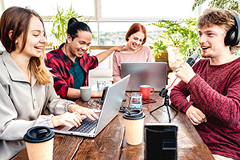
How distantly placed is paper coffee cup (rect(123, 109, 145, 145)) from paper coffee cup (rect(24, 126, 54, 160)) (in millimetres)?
284

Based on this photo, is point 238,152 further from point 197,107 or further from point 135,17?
point 135,17

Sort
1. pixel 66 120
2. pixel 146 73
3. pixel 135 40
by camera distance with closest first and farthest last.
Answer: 1. pixel 66 120
2. pixel 146 73
3. pixel 135 40

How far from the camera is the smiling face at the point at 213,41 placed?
111 cm

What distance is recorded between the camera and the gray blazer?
834 millimetres

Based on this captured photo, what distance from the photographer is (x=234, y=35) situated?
1075 millimetres

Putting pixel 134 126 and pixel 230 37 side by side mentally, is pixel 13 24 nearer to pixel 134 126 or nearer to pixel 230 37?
pixel 134 126

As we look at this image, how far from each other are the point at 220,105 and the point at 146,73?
2.24 feet

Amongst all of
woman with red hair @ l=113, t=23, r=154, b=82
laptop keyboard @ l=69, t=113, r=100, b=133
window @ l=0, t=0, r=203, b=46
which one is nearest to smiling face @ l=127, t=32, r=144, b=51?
woman with red hair @ l=113, t=23, r=154, b=82

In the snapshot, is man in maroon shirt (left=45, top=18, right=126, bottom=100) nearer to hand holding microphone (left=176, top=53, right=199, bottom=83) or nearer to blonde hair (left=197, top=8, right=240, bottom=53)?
hand holding microphone (left=176, top=53, right=199, bottom=83)

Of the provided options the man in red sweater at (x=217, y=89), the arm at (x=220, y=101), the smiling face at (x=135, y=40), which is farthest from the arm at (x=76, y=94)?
the smiling face at (x=135, y=40)

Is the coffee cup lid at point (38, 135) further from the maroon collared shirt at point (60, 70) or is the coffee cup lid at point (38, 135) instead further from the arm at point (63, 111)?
the maroon collared shirt at point (60, 70)

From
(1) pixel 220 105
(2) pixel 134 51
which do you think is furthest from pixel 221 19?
(2) pixel 134 51

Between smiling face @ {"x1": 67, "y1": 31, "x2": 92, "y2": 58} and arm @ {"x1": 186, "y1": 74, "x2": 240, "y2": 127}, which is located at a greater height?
smiling face @ {"x1": 67, "y1": 31, "x2": 92, "y2": 58}

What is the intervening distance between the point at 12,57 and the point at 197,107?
1.13m
